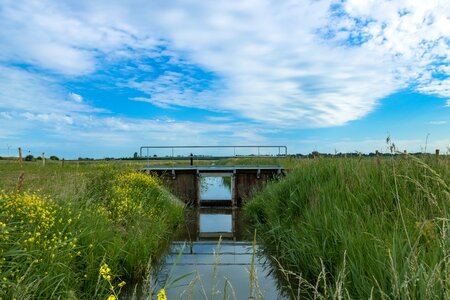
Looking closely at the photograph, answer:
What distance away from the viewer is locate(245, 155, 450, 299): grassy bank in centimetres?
468

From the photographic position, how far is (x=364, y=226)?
21.1 ft

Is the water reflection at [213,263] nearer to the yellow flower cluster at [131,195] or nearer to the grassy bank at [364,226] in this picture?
the grassy bank at [364,226]

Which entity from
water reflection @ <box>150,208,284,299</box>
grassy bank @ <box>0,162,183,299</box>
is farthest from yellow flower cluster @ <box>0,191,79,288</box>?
water reflection @ <box>150,208,284,299</box>

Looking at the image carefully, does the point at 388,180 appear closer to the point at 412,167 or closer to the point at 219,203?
the point at 412,167

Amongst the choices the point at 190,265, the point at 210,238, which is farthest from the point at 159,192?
the point at 190,265

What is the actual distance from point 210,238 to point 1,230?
958cm

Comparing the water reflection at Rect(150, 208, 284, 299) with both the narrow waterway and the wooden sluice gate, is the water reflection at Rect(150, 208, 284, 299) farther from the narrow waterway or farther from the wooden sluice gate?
the wooden sluice gate

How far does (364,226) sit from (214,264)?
153 inches

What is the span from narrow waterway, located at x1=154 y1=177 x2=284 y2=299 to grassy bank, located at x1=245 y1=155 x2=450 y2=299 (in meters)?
0.66

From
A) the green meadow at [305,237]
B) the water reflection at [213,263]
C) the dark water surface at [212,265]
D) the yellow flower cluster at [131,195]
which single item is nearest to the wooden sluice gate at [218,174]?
the dark water surface at [212,265]

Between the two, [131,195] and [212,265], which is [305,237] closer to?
[212,265]

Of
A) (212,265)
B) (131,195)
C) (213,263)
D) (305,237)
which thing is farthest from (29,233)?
(131,195)

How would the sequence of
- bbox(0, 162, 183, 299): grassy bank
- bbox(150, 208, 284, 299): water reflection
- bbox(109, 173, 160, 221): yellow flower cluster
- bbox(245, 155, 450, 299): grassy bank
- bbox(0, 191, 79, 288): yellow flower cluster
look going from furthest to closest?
1. bbox(109, 173, 160, 221): yellow flower cluster
2. bbox(150, 208, 284, 299): water reflection
3. bbox(0, 191, 79, 288): yellow flower cluster
4. bbox(0, 162, 183, 299): grassy bank
5. bbox(245, 155, 450, 299): grassy bank

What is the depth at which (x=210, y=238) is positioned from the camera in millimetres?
14312
